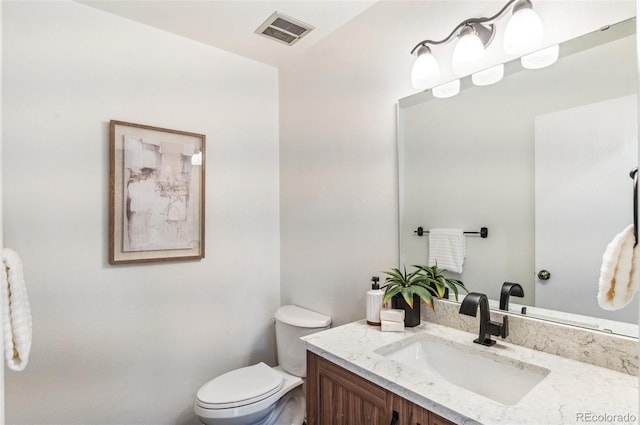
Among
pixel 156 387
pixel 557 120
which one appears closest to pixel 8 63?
pixel 156 387

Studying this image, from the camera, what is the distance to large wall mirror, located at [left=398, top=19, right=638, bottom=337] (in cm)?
110

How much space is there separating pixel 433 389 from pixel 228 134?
184 centimetres

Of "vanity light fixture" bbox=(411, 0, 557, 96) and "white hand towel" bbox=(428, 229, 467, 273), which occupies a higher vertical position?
"vanity light fixture" bbox=(411, 0, 557, 96)

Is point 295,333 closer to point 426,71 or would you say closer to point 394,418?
point 394,418

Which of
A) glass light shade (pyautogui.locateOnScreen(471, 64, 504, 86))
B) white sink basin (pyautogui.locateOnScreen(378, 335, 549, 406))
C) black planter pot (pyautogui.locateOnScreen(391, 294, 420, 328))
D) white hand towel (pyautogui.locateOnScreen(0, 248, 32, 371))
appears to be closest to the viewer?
white hand towel (pyautogui.locateOnScreen(0, 248, 32, 371))

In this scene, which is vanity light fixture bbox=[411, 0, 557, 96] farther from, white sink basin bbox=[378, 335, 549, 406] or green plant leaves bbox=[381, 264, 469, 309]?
white sink basin bbox=[378, 335, 549, 406]

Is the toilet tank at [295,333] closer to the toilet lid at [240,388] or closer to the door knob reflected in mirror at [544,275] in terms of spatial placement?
the toilet lid at [240,388]

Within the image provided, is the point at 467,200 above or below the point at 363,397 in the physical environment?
above

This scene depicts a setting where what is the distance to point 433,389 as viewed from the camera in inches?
39.2

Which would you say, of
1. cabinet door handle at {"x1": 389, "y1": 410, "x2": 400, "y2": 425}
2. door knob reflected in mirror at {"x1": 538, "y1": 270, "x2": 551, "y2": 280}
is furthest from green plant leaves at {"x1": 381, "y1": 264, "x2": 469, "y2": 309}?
cabinet door handle at {"x1": 389, "y1": 410, "x2": 400, "y2": 425}

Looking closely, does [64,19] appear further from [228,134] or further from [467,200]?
[467,200]

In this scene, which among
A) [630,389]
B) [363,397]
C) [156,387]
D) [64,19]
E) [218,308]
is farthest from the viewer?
[218,308]

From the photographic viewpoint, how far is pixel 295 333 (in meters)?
2.01

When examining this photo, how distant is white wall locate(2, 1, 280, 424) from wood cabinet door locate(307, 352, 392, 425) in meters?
1.01
